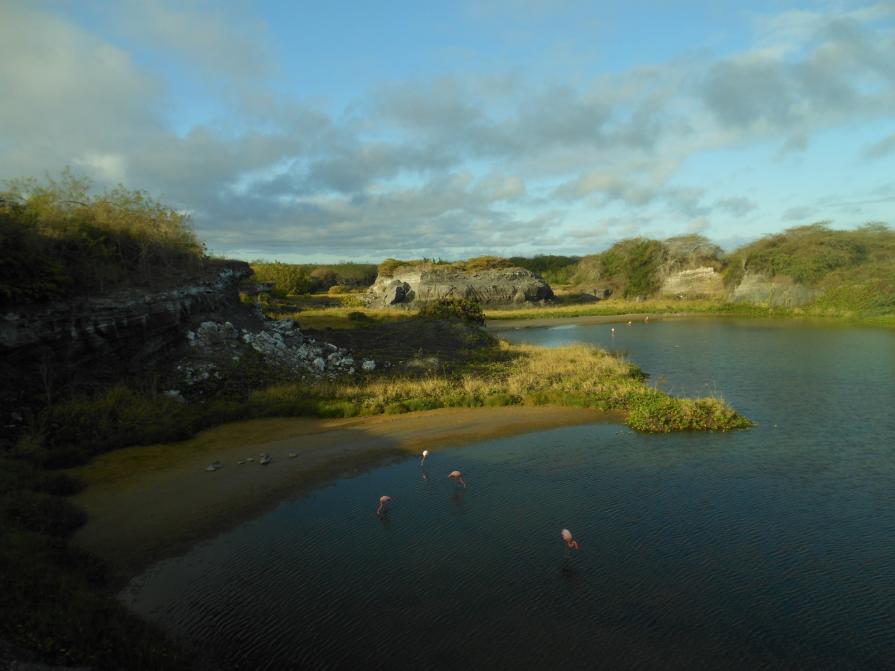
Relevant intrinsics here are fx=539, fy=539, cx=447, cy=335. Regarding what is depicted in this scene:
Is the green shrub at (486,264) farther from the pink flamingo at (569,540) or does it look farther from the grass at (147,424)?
the pink flamingo at (569,540)

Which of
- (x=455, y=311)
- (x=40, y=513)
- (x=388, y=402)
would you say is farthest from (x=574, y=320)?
(x=40, y=513)

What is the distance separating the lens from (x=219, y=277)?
26875 mm

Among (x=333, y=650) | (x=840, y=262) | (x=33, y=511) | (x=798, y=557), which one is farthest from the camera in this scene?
(x=840, y=262)

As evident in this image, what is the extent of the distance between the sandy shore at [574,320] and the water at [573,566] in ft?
132

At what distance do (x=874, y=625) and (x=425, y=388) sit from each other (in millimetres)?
16166

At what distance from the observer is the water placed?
7254 millimetres

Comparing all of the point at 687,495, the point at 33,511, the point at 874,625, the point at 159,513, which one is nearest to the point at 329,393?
the point at 159,513

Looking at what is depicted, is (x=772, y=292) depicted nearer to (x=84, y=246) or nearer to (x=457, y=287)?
(x=457, y=287)

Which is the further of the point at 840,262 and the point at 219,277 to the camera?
the point at 840,262

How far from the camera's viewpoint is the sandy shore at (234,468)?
10539mm

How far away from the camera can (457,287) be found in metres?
70.4

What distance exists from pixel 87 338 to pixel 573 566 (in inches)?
656

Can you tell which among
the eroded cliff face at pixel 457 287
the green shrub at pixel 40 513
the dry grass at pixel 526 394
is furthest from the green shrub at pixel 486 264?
the green shrub at pixel 40 513

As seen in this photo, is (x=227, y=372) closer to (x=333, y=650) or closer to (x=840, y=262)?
(x=333, y=650)
